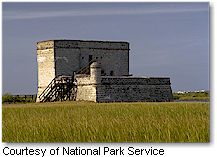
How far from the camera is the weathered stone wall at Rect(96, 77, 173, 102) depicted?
18234mm

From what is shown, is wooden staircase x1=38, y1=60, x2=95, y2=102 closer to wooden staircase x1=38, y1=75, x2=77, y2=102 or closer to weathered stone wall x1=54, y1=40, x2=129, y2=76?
wooden staircase x1=38, y1=75, x2=77, y2=102

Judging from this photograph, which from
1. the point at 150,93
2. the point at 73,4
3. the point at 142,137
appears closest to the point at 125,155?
the point at 142,137

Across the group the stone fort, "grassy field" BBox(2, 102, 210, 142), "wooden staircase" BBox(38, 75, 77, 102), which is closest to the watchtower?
the stone fort

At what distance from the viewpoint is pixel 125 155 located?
21.0 feet

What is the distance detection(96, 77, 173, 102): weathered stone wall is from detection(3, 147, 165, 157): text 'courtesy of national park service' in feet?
36.7

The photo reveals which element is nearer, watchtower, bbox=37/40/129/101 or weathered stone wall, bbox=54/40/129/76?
watchtower, bbox=37/40/129/101

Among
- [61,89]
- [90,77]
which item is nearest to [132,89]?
[90,77]

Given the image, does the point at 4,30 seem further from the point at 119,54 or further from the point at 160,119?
the point at 119,54

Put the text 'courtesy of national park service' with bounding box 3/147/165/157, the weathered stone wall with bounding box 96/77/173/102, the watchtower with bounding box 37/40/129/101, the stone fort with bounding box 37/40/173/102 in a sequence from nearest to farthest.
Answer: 1. the text 'courtesy of national park service' with bounding box 3/147/165/157
2. the weathered stone wall with bounding box 96/77/173/102
3. the stone fort with bounding box 37/40/173/102
4. the watchtower with bounding box 37/40/129/101

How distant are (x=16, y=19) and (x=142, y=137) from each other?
2.04 meters

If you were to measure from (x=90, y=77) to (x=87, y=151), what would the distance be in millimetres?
12538

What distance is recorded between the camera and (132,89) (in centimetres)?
1886

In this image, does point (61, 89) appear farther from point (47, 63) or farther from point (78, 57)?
point (78, 57)

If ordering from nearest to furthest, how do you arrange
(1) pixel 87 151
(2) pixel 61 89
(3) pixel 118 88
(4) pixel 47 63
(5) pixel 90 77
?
(1) pixel 87 151 < (3) pixel 118 88 < (5) pixel 90 77 < (2) pixel 61 89 < (4) pixel 47 63
